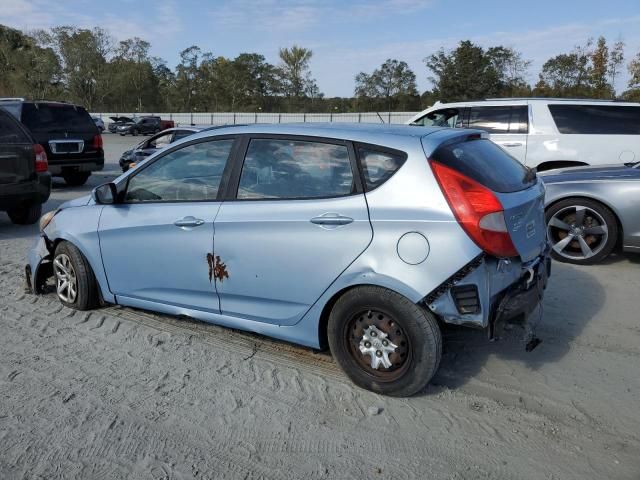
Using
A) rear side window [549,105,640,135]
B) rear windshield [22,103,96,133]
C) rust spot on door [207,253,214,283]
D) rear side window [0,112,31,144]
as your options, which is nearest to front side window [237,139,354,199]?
rust spot on door [207,253,214,283]

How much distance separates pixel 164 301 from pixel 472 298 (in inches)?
92.2

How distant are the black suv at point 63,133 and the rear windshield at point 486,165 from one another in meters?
10.4

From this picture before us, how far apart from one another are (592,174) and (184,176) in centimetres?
475

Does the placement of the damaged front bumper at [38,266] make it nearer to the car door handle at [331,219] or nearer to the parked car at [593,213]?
the car door handle at [331,219]

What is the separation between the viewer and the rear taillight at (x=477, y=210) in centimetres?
309

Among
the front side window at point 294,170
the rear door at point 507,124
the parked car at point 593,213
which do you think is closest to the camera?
the front side window at point 294,170

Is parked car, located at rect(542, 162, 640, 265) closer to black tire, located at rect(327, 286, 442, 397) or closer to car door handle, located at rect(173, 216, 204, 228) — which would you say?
black tire, located at rect(327, 286, 442, 397)

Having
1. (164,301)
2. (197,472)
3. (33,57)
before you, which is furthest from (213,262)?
(33,57)

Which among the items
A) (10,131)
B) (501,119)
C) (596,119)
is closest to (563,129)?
(596,119)

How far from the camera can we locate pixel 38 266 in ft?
16.8

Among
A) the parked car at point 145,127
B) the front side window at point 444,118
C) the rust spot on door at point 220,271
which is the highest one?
the front side window at point 444,118

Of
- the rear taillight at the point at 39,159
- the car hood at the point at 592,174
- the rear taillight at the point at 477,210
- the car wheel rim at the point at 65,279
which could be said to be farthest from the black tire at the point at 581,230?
the rear taillight at the point at 39,159

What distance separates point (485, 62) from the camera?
47.9 m

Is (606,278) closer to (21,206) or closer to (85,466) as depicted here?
(85,466)
